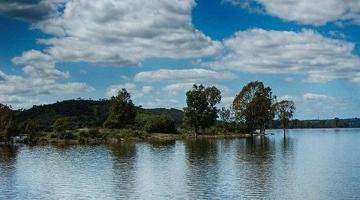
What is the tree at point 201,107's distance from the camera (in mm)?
186750

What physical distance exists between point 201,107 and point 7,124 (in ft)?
225

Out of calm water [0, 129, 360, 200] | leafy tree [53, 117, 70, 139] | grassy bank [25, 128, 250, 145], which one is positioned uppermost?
leafy tree [53, 117, 70, 139]

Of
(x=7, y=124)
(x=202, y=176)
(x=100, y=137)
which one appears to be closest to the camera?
(x=202, y=176)

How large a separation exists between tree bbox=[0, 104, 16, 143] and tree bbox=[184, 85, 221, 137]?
201 feet

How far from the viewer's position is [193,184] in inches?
2224

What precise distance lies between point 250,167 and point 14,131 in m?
99.5

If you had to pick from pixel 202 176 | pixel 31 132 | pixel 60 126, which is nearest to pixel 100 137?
pixel 60 126

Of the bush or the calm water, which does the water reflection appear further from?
the bush

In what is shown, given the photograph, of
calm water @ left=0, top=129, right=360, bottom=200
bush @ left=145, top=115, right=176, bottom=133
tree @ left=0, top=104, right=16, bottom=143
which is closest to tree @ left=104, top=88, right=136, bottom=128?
bush @ left=145, top=115, right=176, bottom=133

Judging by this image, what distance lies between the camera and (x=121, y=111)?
18512cm

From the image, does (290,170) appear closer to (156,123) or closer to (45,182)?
(45,182)

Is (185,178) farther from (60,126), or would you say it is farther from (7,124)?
(60,126)

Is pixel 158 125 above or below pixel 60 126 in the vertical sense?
above

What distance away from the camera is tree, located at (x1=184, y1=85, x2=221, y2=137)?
187m
